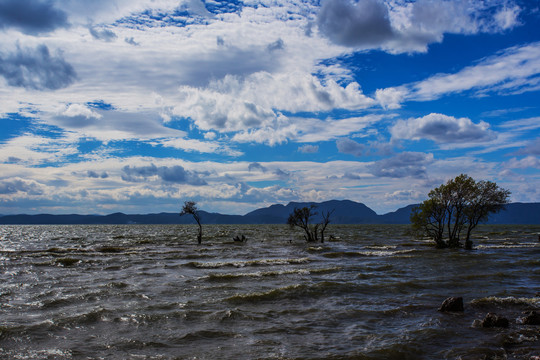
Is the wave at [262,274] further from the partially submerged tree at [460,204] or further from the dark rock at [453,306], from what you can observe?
the partially submerged tree at [460,204]

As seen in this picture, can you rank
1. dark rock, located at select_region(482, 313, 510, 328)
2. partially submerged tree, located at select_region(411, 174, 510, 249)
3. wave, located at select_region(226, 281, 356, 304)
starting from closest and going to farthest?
dark rock, located at select_region(482, 313, 510, 328)
wave, located at select_region(226, 281, 356, 304)
partially submerged tree, located at select_region(411, 174, 510, 249)

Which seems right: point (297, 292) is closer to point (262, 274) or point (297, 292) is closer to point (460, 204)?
point (262, 274)

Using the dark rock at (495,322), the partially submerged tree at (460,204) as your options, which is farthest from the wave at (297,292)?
the partially submerged tree at (460,204)

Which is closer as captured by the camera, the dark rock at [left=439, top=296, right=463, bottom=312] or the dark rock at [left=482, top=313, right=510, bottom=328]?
the dark rock at [left=482, top=313, right=510, bottom=328]

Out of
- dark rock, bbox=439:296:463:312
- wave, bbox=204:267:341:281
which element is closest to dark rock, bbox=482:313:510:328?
dark rock, bbox=439:296:463:312

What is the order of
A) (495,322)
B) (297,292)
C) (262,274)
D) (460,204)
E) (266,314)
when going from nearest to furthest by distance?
1. (495,322)
2. (266,314)
3. (297,292)
4. (262,274)
5. (460,204)

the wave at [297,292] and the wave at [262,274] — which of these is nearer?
the wave at [297,292]

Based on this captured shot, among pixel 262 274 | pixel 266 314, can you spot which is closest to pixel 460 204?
pixel 262 274

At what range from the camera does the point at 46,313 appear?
19.1 metres

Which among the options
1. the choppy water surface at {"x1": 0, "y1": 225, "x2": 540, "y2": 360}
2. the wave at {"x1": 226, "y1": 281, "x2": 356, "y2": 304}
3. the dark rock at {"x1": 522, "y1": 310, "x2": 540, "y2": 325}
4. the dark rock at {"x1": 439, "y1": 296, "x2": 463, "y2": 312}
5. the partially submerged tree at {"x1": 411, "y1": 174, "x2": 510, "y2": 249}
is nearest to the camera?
the choppy water surface at {"x1": 0, "y1": 225, "x2": 540, "y2": 360}

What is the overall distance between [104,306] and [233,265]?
2034 cm

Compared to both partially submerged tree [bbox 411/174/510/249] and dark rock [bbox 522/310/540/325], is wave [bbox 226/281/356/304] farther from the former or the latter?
A: partially submerged tree [bbox 411/174/510/249]

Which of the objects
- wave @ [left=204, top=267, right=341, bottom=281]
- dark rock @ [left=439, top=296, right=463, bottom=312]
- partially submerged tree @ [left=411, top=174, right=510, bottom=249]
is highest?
partially submerged tree @ [left=411, top=174, right=510, bottom=249]

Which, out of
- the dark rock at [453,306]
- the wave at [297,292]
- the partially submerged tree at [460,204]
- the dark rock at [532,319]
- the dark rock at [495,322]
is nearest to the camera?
the dark rock at [495,322]
